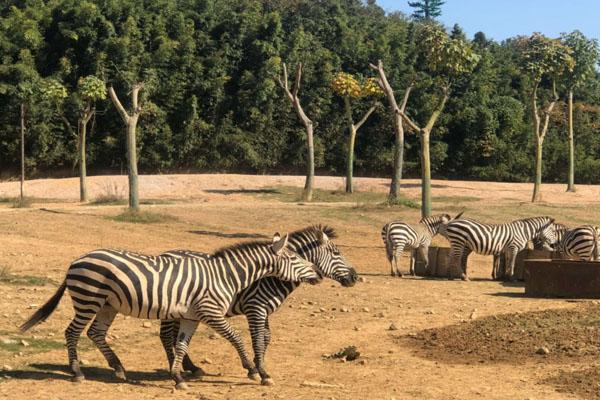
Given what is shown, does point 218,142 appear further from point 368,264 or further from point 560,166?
point 368,264

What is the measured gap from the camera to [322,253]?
1108 cm

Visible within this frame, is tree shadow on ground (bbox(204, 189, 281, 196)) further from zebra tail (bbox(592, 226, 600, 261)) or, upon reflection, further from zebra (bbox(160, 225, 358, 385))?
zebra (bbox(160, 225, 358, 385))

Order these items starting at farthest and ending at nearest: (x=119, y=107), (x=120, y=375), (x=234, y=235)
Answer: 1. (x=119, y=107)
2. (x=234, y=235)
3. (x=120, y=375)

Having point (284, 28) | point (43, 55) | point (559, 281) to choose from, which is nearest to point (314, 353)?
point (559, 281)

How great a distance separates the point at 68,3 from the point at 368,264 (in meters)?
35.0

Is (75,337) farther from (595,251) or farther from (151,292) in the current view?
(595,251)

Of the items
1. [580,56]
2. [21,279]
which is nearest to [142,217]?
[21,279]

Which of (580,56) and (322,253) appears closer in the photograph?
(322,253)

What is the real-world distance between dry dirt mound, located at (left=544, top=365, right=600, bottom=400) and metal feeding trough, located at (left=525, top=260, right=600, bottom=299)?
6.13 m

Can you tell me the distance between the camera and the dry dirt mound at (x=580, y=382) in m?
9.62

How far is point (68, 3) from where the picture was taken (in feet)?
171

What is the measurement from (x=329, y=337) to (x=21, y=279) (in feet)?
20.9

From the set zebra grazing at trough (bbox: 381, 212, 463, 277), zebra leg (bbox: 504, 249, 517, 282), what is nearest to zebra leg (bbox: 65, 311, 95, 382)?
zebra grazing at trough (bbox: 381, 212, 463, 277)

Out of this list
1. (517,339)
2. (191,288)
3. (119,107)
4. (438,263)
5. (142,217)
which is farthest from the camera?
(119,107)
